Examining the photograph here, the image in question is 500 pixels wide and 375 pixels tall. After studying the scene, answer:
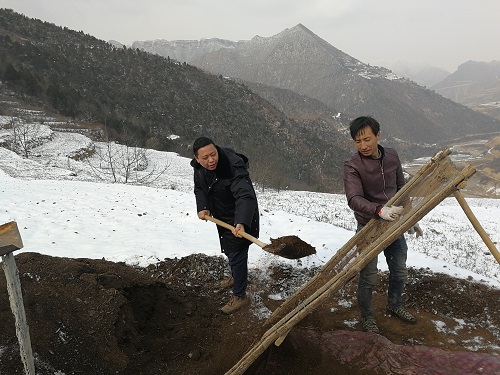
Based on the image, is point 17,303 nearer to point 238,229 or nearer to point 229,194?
point 238,229

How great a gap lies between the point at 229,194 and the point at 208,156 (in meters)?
0.56

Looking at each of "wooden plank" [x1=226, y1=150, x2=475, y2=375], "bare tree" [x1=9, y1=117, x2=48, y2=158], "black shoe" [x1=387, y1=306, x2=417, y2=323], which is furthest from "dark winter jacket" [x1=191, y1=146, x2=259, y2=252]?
"bare tree" [x1=9, y1=117, x2=48, y2=158]

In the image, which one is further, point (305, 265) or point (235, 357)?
point (305, 265)

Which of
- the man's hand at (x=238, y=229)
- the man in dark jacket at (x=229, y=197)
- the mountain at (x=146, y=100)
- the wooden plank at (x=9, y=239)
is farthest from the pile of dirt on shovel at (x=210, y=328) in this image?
the mountain at (x=146, y=100)

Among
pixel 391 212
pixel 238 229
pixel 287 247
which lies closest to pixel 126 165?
pixel 238 229

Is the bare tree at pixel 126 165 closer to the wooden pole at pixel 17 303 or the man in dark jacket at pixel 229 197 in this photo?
the man in dark jacket at pixel 229 197

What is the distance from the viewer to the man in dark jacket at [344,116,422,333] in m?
3.03

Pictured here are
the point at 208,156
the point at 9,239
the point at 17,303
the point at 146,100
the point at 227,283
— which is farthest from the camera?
the point at 146,100

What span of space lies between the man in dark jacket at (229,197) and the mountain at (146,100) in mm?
34146

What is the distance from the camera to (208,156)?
3.57 metres

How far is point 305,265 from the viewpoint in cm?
554

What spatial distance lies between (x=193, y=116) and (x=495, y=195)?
54.9 meters

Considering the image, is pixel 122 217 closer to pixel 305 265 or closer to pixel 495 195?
pixel 305 265

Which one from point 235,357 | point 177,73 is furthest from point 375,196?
point 177,73
